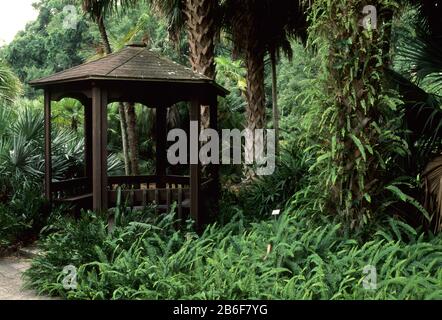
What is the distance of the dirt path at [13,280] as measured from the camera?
5.78 metres

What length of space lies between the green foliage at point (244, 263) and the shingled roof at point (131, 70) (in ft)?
6.91

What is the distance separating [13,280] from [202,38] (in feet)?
19.6

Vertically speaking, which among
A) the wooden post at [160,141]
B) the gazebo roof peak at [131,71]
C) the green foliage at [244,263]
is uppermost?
the gazebo roof peak at [131,71]

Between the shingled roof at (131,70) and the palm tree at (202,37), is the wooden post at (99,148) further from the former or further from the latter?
the palm tree at (202,37)

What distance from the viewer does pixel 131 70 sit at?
747 cm

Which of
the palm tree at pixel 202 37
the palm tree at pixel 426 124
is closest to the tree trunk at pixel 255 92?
the palm tree at pixel 202 37

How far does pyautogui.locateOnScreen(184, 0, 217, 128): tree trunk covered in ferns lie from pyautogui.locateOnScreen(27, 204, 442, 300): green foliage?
4272 mm

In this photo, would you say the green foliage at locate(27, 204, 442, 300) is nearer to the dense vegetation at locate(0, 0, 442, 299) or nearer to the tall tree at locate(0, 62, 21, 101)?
the dense vegetation at locate(0, 0, 442, 299)

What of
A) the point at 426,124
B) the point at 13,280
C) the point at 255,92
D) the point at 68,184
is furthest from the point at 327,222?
the point at 255,92

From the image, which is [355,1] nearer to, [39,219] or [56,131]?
[39,219]

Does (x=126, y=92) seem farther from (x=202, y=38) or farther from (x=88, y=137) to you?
(x=202, y=38)

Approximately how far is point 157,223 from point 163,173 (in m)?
2.83

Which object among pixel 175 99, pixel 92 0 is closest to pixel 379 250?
pixel 175 99

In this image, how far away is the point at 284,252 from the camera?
18.0 feet
